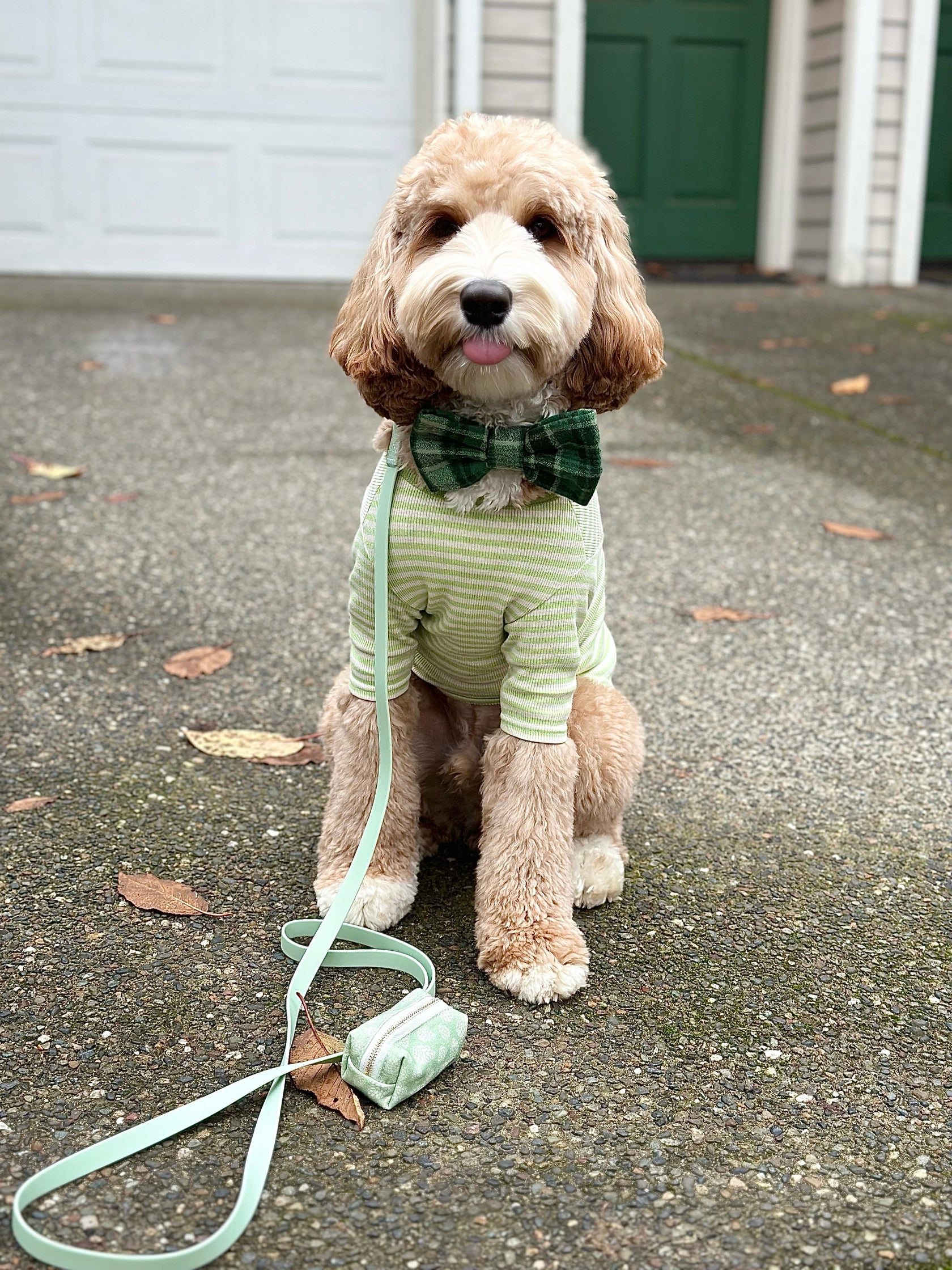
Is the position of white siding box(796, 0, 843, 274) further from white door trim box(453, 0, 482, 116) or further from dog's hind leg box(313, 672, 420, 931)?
dog's hind leg box(313, 672, 420, 931)

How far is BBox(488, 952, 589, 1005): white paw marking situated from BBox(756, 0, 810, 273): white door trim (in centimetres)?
860

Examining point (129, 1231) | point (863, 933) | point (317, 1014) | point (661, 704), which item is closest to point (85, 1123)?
point (129, 1231)

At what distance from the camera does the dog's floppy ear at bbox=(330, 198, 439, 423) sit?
2150 mm

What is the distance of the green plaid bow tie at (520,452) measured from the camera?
2176 mm

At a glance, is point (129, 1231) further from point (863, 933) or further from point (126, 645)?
point (126, 645)

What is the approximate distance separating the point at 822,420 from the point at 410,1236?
5211 mm

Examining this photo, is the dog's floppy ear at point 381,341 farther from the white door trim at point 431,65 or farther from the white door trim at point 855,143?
the white door trim at point 855,143

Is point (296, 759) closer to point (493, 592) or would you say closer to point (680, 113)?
point (493, 592)

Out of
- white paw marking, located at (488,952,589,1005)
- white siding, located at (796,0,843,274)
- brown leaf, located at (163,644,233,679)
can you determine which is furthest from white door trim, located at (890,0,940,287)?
white paw marking, located at (488,952,589,1005)

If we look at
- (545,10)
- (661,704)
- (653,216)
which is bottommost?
(661,704)

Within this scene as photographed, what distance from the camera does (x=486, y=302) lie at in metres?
1.97

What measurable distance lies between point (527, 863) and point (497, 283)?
1.00 m

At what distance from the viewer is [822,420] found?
620 centimetres

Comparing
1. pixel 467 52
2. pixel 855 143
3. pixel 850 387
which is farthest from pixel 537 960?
pixel 855 143
